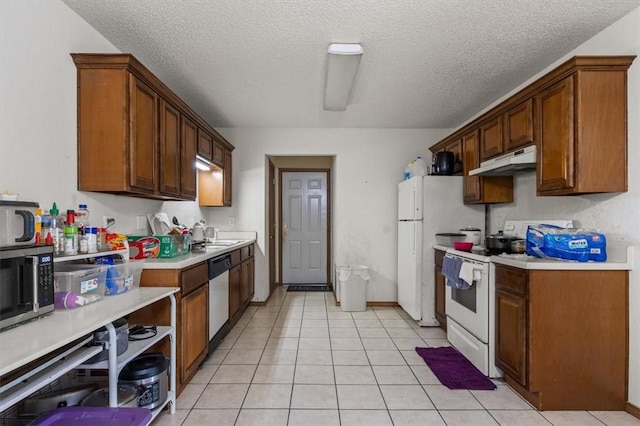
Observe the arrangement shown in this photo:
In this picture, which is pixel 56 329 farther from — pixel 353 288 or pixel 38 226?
pixel 353 288

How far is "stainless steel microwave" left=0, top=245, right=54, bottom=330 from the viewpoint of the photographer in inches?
49.7

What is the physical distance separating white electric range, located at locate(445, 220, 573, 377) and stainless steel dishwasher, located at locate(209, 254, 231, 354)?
6.90 feet

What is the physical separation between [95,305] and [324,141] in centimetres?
347

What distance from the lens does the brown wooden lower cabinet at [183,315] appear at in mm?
2123

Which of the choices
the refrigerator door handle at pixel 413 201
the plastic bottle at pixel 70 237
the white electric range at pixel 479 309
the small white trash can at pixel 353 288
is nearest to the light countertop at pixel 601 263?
the white electric range at pixel 479 309

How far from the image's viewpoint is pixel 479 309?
2604 millimetres

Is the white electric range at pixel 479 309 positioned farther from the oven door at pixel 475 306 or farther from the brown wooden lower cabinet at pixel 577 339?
the brown wooden lower cabinet at pixel 577 339

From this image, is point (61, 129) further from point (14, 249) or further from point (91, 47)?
point (14, 249)

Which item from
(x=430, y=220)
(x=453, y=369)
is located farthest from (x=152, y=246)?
(x=430, y=220)

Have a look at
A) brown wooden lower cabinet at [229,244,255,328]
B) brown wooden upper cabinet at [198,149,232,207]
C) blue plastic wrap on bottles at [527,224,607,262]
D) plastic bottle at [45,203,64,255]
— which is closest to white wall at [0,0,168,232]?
plastic bottle at [45,203,64,255]

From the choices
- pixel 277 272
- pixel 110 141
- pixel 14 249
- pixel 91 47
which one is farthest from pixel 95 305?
pixel 277 272

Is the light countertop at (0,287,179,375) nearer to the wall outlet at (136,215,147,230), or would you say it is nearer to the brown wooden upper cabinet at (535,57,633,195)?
the wall outlet at (136,215,147,230)

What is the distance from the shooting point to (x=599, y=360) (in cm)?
206

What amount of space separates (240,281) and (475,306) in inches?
93.1
